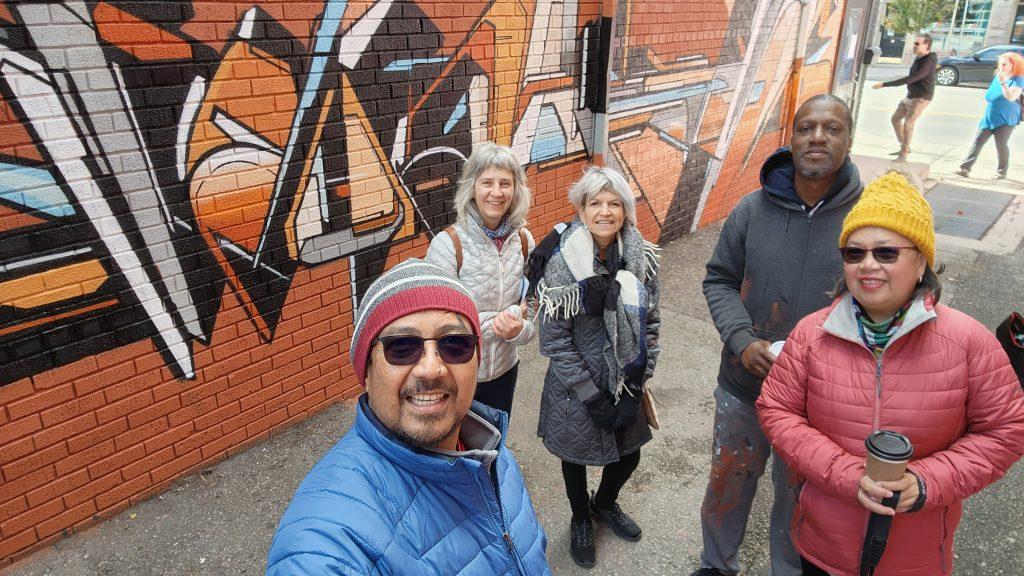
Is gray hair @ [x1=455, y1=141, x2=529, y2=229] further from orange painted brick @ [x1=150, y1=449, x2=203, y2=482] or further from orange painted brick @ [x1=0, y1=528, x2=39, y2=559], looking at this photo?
orange painted brick @ [x1=0, y1=528, x2=39, y2=559]

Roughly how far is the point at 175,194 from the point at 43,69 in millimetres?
731

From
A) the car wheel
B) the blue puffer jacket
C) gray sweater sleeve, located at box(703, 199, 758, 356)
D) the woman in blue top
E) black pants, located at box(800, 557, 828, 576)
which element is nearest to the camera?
the blue puffer jacket

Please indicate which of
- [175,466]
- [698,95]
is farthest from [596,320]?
[698,95]

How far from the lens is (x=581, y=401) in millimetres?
2789

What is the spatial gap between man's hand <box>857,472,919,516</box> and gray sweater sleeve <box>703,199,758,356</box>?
81 centimetres

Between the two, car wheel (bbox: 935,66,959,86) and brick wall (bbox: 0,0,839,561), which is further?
car wheel (bbox: 935,66,959,86)

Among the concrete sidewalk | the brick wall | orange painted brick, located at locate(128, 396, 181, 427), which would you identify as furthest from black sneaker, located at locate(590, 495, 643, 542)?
orange painted brick, located at locate(128, 396, 181, 427)

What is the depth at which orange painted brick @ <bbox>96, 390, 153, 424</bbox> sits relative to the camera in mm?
3146

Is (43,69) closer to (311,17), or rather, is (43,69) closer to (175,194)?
(175,194)

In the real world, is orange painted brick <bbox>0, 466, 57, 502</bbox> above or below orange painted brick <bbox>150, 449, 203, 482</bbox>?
above

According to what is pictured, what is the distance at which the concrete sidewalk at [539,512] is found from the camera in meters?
3.06

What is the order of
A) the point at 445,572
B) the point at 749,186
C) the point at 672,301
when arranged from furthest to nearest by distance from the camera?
1. the point at 749,186
2. the point at 672,301
3. the point at 445,572

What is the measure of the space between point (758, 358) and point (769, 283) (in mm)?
333

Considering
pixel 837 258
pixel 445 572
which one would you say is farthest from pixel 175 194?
pixel 837 258
